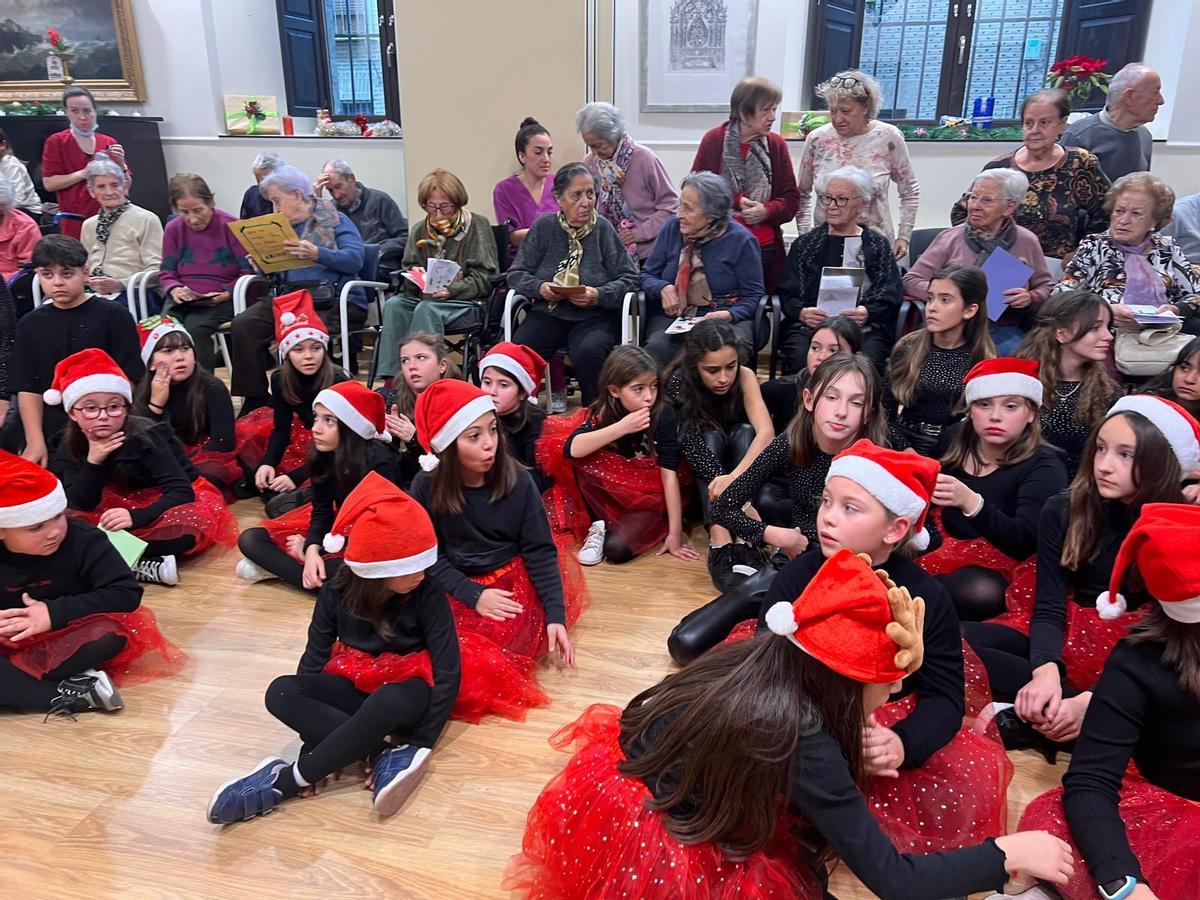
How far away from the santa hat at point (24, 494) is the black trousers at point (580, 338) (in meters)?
2.35

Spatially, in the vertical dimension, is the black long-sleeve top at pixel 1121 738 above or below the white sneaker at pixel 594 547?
above

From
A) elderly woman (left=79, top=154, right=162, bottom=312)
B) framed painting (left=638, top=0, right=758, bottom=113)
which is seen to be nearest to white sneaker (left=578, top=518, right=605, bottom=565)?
elderly woman (left=79, top=154, right=162, bottom=312)

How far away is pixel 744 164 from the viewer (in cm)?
439

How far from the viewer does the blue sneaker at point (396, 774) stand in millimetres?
1873

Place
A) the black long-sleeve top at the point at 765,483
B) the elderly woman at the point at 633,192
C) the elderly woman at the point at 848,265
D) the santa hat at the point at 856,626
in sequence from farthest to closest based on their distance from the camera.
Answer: the elderly woman at the point at 633,192 → the elderly woman at the point at 848,265 → the black long-sleeve top at the point at 765,483 → the santa hat at the point at 856,626

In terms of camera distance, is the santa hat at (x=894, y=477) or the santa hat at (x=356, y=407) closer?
the santa hat at (x=894, y=477)

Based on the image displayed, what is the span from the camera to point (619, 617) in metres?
2.78

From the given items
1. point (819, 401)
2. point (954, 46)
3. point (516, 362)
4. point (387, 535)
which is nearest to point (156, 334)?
point (516, 362)

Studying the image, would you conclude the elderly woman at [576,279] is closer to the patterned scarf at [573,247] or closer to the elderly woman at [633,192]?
the patterned scarf at [573,247]

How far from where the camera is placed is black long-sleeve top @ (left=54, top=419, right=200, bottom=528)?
2959mm

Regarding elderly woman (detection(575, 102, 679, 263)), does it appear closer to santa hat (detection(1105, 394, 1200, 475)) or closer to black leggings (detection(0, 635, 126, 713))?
santa hat (detection(1105, 394, 1200, 475))

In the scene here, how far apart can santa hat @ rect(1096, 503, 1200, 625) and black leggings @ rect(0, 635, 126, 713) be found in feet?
7.94

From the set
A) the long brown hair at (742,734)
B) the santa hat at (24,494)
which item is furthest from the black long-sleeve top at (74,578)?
the long brown hair at (742,734)

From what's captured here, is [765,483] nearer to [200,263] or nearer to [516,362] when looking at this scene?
[516,362]
